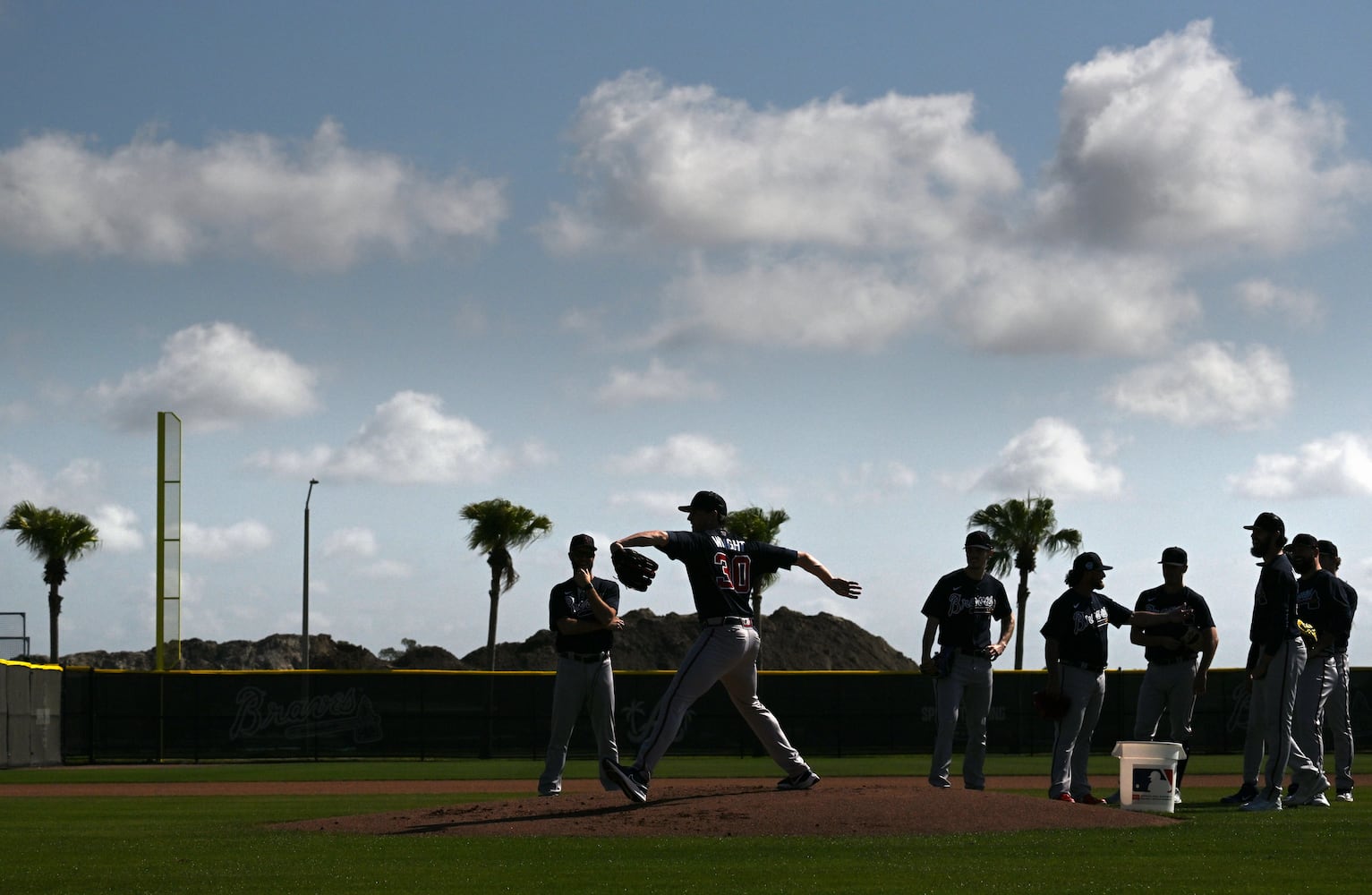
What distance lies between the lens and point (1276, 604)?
1108cm

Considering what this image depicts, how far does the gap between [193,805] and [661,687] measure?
14.2 m

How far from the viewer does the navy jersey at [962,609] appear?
11406 millimetres

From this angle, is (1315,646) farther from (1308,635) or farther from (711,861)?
(711,861)

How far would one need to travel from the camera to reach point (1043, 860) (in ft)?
25.2

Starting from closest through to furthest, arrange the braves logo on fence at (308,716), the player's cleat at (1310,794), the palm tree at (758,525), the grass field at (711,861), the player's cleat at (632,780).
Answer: the grass field at (711,861) → the player's cleat at (632,780) → the player's cleat at (1310,794) → the braves logo on fence at (308,716) → the palm tree at (758,525)

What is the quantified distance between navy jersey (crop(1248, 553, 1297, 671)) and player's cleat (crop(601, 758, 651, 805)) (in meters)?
4.71

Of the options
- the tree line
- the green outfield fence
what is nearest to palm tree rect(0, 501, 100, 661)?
the tree line

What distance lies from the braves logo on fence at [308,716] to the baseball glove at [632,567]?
20.2 meters

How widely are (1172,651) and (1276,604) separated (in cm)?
94

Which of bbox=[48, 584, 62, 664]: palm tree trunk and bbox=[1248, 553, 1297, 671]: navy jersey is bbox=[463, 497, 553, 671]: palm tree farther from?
bbox=[1248, 553, 1297, 671]: navy jersey

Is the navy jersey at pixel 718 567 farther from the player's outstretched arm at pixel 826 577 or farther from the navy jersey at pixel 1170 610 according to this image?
the navy jersey at pixel 1170 610

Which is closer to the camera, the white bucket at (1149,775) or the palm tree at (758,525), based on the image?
the white bucket at (1149,775)

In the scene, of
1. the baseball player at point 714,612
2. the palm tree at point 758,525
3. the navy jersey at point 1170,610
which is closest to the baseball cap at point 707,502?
the baseball player at point 714,612

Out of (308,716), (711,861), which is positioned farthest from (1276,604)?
(308,716)
